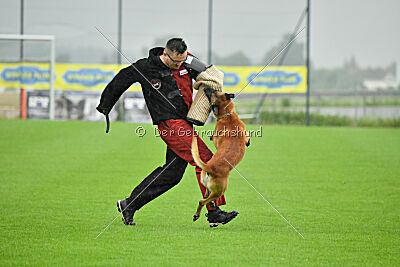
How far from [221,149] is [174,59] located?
961mm

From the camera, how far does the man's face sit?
225 inches

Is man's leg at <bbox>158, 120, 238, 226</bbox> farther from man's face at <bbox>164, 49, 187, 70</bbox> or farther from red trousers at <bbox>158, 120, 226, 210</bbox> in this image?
man's face at <bbox>164, 49, 187, 70</bbox>

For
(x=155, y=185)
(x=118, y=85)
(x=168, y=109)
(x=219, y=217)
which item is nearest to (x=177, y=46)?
(x=168, y=109)

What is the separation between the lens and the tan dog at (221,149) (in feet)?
18.2

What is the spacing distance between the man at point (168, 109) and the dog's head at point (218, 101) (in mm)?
249

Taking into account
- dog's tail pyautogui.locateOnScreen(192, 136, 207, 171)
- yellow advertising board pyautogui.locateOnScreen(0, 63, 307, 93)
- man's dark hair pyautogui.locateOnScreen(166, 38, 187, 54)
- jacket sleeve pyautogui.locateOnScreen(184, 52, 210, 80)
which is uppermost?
yellow advertising board pyautogui.locateOnScreen(0, 63, 307, 93)

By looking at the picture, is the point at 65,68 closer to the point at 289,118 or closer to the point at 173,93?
the point at 289,118

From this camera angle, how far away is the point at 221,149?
5691mm

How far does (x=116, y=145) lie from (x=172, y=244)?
846 centimetres

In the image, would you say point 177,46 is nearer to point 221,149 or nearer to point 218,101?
point 218,101

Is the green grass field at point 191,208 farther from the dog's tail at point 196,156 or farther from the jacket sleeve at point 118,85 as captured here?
the jacket sleeve at point 118,85

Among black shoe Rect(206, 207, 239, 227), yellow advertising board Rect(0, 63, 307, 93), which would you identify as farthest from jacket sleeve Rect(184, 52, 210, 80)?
yellow advertising board Rect(0, 63, 307, 93)

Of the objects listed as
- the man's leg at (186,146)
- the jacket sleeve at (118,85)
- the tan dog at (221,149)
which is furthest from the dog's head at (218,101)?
the jacket sleeve at (118,85)

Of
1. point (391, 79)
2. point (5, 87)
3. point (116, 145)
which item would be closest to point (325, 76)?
point (391, 79)
